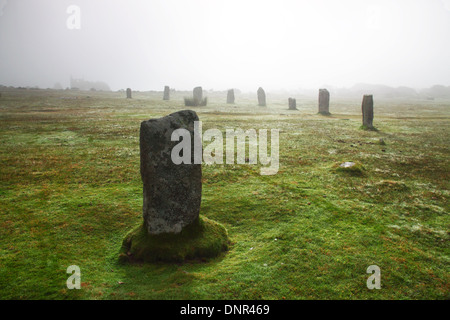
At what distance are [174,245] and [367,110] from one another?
21.7m

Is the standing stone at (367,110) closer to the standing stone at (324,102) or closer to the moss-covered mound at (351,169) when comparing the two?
the standing stone at (324,102)

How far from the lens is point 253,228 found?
8641 mm

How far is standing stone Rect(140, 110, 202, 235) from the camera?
6855 mm

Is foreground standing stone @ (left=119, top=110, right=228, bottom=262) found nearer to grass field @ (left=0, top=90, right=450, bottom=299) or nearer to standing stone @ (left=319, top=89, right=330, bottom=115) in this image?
grass field @ (left=0, top=90, right=450, bottom=299)

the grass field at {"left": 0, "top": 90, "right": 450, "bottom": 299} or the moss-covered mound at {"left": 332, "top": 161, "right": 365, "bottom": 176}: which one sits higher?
the moss-covered mound at {"left": 332, "top": 161, "right": 365, "bottom": 176}

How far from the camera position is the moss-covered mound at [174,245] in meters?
6.95

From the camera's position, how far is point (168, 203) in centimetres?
712

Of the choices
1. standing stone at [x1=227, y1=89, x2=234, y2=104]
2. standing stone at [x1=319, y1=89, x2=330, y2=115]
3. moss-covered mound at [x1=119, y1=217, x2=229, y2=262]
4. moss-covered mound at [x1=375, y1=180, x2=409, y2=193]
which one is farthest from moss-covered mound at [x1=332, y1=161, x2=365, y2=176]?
standing stone at [x1=227, y1=89, x2=234, y2=104]

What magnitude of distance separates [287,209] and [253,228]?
66.0 inches

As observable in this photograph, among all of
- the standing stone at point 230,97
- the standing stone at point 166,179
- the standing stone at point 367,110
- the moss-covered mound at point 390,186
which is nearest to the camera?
the standing stone at point 166,179

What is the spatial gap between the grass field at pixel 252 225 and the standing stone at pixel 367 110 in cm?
726

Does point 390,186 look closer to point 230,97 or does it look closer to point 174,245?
point 174,245

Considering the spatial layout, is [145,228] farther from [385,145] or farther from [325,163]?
[385,145]

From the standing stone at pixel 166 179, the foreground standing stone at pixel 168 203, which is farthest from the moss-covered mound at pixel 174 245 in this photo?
the standing stone at pixel 166 179
